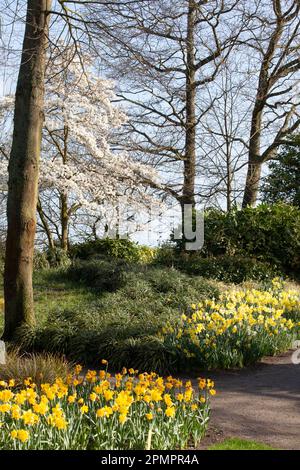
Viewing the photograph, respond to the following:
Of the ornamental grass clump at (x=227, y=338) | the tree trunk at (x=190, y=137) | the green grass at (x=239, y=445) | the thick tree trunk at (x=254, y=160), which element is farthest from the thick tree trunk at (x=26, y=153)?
the thick tree trunk at (x=254, y=160)

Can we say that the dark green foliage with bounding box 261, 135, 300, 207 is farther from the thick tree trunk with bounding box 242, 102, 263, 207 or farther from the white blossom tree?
the white blossom tree

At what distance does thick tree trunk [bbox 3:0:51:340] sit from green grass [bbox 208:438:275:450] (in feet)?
15.7

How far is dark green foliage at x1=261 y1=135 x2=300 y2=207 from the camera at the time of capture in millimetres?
18641

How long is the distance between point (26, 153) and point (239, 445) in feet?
17.3

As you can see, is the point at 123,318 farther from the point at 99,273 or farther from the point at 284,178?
the point at 284,178

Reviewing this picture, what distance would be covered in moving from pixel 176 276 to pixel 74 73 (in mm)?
7815

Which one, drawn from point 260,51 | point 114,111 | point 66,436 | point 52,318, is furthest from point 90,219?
point 66,436

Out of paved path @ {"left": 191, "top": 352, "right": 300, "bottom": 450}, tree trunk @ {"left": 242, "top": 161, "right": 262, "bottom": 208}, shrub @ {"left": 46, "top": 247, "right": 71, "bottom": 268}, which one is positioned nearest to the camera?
paved path @ {"left": 191, "top": 352, "right": 300, "bottom": 450}

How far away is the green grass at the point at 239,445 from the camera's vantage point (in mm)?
4348

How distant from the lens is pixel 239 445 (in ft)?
14.5

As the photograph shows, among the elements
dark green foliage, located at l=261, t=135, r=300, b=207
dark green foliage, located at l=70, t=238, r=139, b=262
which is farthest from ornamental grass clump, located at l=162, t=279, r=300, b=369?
dark green foliage, located at l=261, t=135, r=300, b=207

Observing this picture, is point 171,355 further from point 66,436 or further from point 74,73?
point 74,73

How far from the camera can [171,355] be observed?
7340 millimetres
